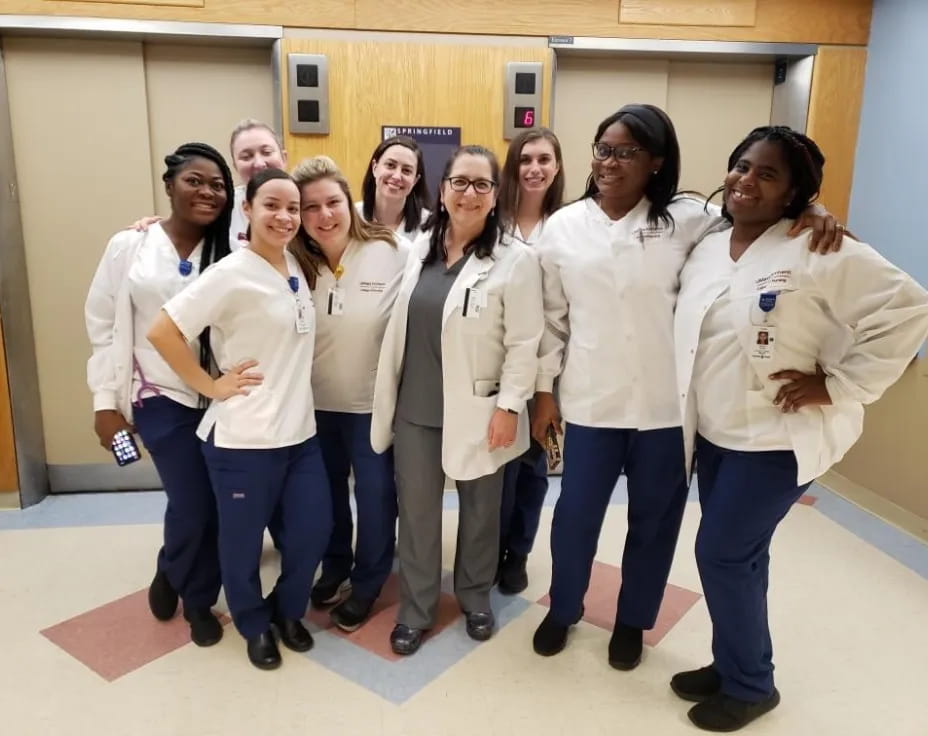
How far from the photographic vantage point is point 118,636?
2.31m

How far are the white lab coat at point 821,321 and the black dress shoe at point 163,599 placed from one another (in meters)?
1.90

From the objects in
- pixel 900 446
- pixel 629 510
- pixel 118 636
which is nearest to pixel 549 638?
pixel 629 510

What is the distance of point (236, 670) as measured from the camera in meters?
2.14

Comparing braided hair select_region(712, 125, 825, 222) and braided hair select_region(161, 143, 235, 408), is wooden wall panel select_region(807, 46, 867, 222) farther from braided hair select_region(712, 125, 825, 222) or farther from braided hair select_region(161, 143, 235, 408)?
braided hair select_region(161, 143, 235, 408)

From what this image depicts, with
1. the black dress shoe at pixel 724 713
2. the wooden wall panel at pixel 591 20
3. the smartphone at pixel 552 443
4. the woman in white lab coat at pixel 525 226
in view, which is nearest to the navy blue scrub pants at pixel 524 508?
the woman in white lab coat at pixel 525 226

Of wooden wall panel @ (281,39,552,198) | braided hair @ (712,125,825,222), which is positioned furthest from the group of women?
wooden wall panel @ (281,39,552,198)

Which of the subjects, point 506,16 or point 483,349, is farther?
point 506,16

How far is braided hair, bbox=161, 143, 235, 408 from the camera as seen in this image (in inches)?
81.4

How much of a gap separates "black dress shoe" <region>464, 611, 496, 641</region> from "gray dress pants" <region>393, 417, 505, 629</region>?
0.02 meters

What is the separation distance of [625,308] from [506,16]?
2.11 m

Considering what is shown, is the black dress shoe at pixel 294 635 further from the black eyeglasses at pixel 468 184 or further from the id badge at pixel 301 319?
the black eyeglasses at pixel 468 184

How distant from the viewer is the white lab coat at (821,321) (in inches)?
62.2

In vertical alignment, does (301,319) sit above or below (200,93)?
below

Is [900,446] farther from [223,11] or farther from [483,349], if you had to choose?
[223,11]
